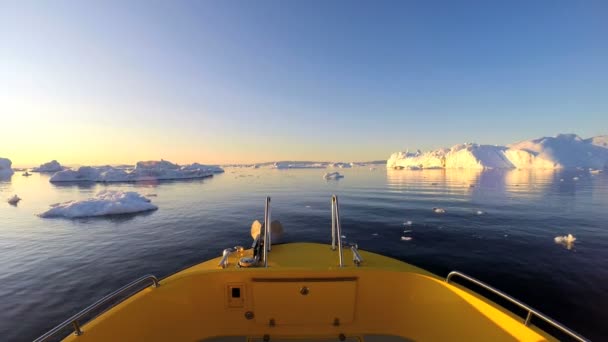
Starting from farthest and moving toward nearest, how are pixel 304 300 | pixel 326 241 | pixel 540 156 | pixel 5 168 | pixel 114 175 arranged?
pixel 5 168 < pixel 540 156 < pixel 114 175 < pixel 326 241 < pixel 304 300

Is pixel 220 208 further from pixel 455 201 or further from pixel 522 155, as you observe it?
pixel 522 155

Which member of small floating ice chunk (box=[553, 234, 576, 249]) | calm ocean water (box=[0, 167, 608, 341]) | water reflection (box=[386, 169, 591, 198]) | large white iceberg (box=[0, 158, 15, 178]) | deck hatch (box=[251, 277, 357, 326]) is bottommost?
calm ocean water (box=[0, 167, 608, 341])

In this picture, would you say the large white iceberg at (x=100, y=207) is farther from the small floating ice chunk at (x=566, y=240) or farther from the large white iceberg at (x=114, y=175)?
the large white iceberg at (x=114, y=175)

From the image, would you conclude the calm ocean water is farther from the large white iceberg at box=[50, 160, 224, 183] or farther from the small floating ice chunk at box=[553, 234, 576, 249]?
the large white iceberg at box=[50, 160, 224, 183]

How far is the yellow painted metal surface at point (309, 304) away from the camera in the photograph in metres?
3.96

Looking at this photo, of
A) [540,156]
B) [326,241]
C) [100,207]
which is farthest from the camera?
[540,156]

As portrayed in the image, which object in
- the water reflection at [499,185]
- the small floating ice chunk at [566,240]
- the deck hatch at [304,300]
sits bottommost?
the small floating ice chunk at [566,240]

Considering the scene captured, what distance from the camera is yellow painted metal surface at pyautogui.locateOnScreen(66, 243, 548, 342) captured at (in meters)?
3.96

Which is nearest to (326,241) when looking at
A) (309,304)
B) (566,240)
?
(309,304)

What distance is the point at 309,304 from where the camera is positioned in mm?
4344

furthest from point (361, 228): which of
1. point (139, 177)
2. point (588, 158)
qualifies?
point (588, 158)

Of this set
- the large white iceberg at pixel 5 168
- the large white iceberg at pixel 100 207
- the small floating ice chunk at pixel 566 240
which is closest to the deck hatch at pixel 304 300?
the small floating ice chunk at pixel 566 240

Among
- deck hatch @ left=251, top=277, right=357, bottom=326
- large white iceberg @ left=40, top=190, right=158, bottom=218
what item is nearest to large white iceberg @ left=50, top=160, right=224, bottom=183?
large white iceberg @ left=40, top=190, right=158, bottom=218

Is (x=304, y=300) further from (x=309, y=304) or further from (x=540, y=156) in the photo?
(x=540, y=156)
